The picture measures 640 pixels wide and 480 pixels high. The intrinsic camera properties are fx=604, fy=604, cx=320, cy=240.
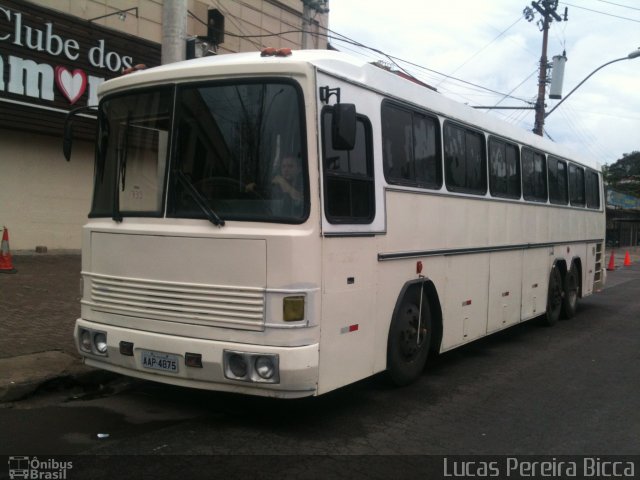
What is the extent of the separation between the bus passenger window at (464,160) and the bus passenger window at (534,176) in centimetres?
170

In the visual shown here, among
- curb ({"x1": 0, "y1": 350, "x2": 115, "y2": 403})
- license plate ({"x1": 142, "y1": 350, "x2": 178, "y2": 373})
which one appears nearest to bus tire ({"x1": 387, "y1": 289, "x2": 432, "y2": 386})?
license plate ({"x1": 142, "y1": 350, "x2": 178, "y2": 373})

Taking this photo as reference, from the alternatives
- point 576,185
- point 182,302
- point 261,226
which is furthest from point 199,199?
point 576,185

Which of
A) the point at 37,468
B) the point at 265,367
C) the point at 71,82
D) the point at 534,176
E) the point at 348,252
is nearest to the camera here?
the point at 37,468

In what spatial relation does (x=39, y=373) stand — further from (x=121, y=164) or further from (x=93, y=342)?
(x=121, y=164)

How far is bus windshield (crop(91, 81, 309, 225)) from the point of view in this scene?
4.73m

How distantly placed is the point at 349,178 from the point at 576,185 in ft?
27.3

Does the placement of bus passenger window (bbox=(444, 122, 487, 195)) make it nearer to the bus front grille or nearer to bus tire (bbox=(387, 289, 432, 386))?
bus tire (bbox=(387, 289, 432, 386))

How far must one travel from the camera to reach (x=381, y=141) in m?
5.65

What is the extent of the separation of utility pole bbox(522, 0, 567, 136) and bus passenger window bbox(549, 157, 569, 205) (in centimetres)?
1299

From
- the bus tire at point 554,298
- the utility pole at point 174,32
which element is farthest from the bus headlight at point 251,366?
the bus tire at point 554,298

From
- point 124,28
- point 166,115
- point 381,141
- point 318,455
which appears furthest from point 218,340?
point 124,28

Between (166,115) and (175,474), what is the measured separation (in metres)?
2.87

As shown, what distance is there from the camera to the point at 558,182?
10844mm

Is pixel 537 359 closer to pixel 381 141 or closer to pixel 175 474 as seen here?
pixel 381 141
